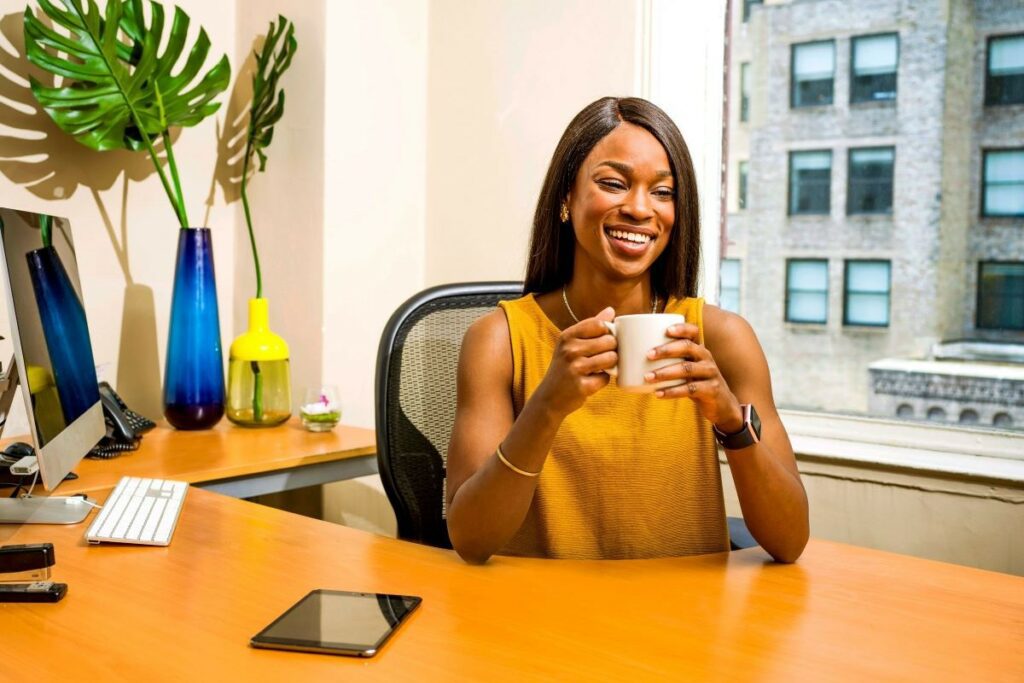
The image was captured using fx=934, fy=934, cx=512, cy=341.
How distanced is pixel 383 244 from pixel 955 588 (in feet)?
6.50

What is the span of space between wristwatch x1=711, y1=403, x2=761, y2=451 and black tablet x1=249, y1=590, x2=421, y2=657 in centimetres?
46

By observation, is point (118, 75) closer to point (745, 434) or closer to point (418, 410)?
point (418, 410)

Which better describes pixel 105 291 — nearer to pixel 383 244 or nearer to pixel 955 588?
pixel 383 244

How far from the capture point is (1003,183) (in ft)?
7.15

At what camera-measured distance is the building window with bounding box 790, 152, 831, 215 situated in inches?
96.5

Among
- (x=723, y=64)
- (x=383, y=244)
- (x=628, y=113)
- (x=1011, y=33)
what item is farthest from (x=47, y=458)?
(x=1011, y=33)

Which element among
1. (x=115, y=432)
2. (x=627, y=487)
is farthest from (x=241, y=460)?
(x=627, y=487)

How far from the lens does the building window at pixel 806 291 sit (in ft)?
8.21

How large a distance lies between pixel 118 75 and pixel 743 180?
1627 mm

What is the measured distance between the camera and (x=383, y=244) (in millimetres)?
2795

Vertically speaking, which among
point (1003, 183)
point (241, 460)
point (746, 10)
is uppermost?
point (746, 10)

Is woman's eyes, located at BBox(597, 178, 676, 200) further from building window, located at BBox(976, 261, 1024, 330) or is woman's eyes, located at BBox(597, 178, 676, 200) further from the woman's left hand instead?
building window, located at BBox(976, 261, 1024, 330)

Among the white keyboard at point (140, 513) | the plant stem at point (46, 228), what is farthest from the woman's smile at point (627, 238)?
the plant stem at point (46, 228)

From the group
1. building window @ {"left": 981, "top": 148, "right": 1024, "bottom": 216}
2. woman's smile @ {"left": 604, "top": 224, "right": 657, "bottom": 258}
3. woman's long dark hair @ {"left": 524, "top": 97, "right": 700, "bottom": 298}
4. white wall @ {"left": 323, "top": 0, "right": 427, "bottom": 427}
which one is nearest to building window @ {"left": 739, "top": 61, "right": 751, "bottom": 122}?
building window @ {"left": 981, "top": 148, "right": 1024, "bottom": 216}
